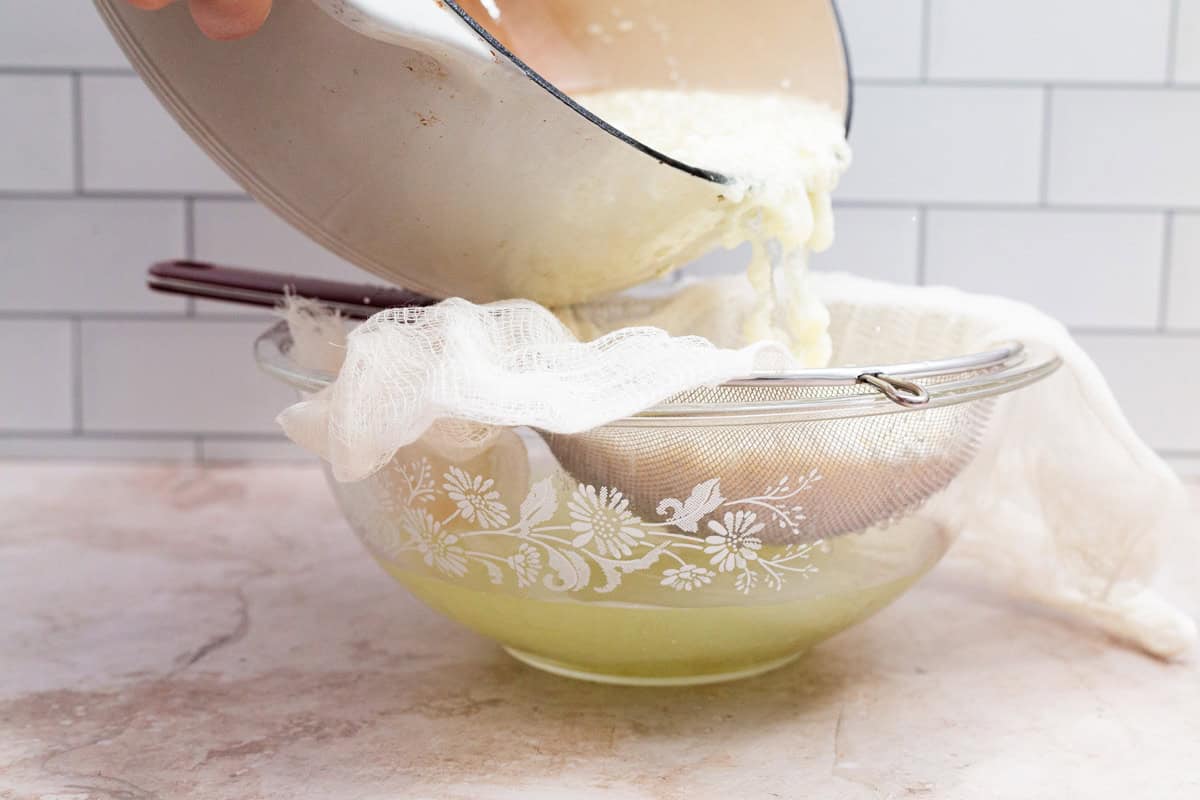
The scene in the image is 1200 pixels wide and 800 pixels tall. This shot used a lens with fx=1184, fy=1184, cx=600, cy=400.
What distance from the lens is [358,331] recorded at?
533mm

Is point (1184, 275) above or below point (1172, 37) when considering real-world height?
below

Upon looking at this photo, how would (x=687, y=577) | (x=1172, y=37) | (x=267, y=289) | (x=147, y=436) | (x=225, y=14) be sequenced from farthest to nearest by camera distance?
(x=147, y=436) < (x=1172, y=37) < (x=267, y=289) < (x=687, y=577) < (x=225, y=14)

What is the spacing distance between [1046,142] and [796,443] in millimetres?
609

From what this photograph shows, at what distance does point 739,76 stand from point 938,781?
1.53ft

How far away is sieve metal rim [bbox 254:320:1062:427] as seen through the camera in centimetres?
53

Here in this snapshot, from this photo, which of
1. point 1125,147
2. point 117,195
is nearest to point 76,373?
point 117,195

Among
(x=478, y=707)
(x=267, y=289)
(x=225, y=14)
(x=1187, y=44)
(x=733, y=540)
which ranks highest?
(x=1187, y=44)

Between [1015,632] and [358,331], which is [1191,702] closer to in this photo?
[1015,632]

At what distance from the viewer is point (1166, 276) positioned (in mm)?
1052

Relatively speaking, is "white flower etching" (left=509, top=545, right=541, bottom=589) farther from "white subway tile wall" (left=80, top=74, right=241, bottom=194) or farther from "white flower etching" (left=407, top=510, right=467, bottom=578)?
"white subway tile wall" (left=80, top=74, right=241, bottom=194)

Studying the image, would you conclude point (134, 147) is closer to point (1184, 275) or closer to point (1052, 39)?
point (1052, 39)

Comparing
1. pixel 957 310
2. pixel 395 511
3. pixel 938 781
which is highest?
pixel 957 310

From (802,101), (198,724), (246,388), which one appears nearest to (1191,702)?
(802,101)

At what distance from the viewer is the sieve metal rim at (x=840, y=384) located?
20.9 inches
